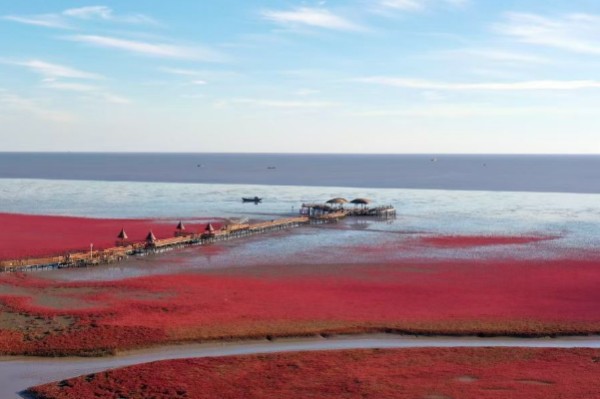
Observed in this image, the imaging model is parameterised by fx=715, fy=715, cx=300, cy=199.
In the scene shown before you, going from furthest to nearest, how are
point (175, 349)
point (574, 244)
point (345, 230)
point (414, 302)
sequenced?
1. point (345, 230)
2. point (574, 244)
3. point (414, 302)
4. point (175, 349)

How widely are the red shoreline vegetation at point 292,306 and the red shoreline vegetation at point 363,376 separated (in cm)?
371

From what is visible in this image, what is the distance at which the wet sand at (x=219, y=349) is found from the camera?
94.8ft

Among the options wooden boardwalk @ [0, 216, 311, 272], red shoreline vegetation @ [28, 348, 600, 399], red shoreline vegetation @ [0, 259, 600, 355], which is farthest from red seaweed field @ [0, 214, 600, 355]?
red shoreline vegetation @ [28, 348, 600, 399]

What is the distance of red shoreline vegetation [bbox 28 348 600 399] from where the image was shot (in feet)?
87.5

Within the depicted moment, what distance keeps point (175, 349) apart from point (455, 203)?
87.5 meters

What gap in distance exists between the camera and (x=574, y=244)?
66.8 meters

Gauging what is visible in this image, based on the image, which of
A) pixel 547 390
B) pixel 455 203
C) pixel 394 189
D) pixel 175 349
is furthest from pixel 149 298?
pixel 394 189

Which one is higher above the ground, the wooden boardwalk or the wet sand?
the wooden boardwalk

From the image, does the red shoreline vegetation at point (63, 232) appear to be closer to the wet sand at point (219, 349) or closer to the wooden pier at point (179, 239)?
the wooden pier at point (179, 239)

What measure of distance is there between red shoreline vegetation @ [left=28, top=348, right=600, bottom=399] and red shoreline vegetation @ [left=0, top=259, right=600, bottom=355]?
12.2 feet

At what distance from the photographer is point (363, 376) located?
93.8 ft

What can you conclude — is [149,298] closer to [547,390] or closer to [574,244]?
[547,390]

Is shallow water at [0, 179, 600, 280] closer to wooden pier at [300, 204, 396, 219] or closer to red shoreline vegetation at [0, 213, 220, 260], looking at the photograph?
wooden pier at [300, 204, 396, 219]

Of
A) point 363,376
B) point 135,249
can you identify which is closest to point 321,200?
point 135,249
